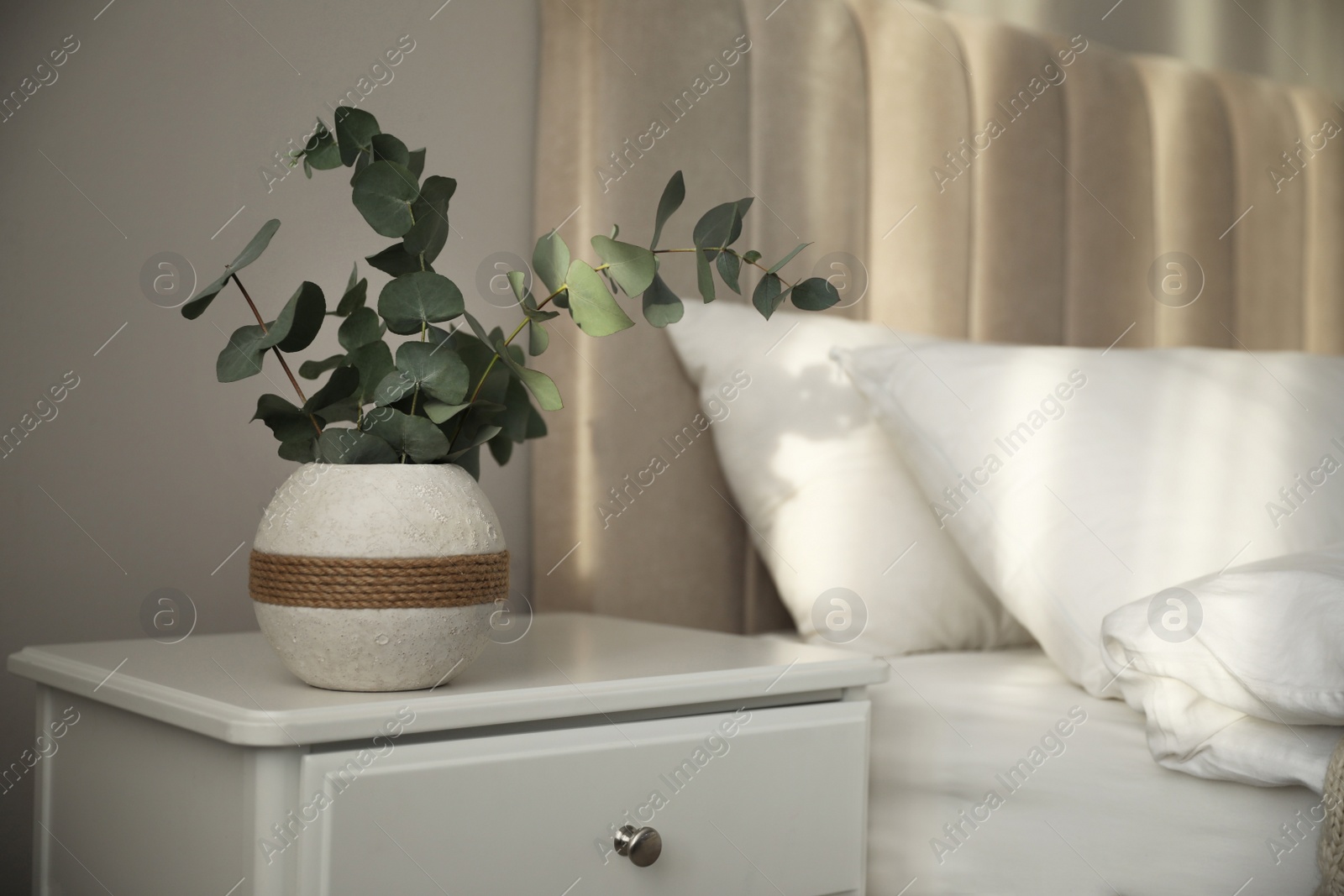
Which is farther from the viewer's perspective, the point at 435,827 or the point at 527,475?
the point at 527,475

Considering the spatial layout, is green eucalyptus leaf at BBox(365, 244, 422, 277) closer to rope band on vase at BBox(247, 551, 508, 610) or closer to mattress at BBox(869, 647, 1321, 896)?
rope band on vase at BBox(247, 551, 508, 610)

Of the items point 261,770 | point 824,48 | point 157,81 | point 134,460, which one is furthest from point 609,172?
point 261,770

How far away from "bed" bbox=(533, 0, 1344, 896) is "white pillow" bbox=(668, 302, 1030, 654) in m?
0.04

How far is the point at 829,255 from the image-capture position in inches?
56.6

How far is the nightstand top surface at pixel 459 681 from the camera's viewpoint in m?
0.68

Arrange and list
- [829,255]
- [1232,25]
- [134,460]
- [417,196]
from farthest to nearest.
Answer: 1. [1232,25]
2. [829,255]
3. [134,460]
4. [417,196]

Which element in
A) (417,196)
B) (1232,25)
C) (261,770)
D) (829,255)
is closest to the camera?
(261,770)

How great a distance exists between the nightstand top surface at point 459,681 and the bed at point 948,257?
0.63ft

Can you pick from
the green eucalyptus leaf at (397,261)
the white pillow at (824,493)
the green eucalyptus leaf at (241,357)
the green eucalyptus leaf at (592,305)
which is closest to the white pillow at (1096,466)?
the white pillow at (824,493)

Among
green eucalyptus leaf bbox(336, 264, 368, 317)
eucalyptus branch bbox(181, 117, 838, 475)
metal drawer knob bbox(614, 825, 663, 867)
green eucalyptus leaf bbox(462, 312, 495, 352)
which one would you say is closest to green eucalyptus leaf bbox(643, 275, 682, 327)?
eucalyptus branch bbox(181, 117, 838, 475)

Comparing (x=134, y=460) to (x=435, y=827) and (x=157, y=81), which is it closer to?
(x=157, y=81)

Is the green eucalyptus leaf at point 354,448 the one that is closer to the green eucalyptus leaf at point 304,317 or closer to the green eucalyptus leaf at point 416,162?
the green eucalyptus leaf at point 304,317

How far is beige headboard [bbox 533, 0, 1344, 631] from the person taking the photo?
130 cm

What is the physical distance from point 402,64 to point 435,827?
2.78 feet
